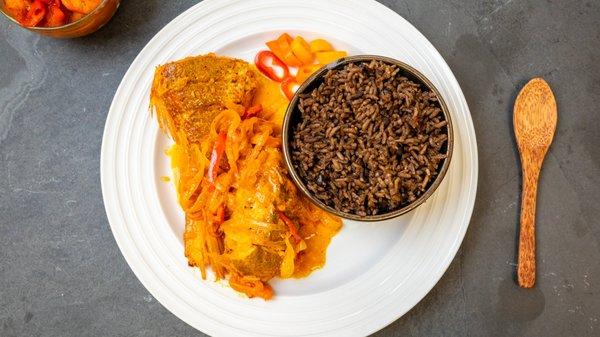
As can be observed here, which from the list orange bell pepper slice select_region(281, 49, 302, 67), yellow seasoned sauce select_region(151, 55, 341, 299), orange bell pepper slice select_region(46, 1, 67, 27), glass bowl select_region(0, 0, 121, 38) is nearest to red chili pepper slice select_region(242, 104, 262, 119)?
yellow seasoned sauce select_region(151, 55, 341, 299)

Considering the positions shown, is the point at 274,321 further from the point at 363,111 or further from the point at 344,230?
the point at 363,111

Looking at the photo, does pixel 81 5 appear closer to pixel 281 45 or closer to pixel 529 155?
pixel 281 45

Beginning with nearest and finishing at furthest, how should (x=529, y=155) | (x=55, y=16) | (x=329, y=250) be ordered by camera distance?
(x=55, y=16), (x=329, y=250), (x=529, y=155)

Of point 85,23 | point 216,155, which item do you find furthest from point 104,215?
point 85,23

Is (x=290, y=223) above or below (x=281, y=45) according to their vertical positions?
below

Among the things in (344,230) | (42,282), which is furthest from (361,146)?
(42,282)

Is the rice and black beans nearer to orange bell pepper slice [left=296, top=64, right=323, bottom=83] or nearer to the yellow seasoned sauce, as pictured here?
the yellow seasoned sauce
